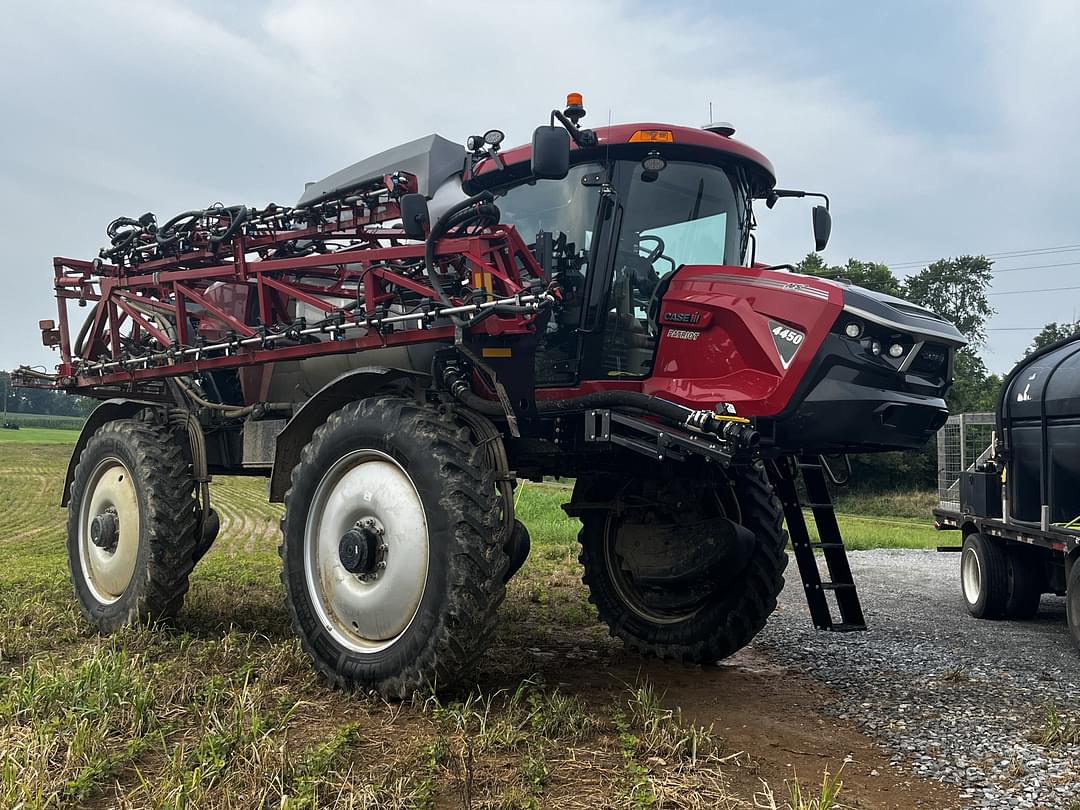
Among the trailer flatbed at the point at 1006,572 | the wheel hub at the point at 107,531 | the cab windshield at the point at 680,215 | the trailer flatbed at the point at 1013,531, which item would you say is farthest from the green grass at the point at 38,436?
the cab windshield at the point at 680,215

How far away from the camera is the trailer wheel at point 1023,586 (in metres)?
8.23

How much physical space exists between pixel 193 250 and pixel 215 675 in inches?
123

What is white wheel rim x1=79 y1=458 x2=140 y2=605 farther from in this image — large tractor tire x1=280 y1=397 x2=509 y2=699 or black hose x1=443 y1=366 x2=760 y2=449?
black hose x1=443 y1=366 x2=760 y2=449

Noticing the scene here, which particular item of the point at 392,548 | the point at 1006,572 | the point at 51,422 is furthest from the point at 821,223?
the point at 51,422

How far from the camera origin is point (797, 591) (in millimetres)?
9508

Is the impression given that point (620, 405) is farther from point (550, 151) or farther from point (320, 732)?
point (320, 732)

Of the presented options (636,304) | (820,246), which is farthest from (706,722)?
(820,246)

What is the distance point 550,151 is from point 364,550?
6.98ft

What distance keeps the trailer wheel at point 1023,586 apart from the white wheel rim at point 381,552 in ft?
21.7

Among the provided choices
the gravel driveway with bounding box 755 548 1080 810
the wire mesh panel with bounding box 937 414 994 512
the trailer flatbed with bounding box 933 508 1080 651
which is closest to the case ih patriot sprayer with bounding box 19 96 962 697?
the gravel driveway with bounding box 755 548 1080 810

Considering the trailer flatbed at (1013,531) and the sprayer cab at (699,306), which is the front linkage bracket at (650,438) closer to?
the sprayer cab at (699,306)

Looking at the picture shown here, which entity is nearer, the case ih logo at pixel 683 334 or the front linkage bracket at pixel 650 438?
the front linkage bracket at pixel 650 438

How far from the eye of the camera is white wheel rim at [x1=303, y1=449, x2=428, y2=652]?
4184 millimetres

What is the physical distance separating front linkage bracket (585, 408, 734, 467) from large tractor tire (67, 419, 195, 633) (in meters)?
2.93
